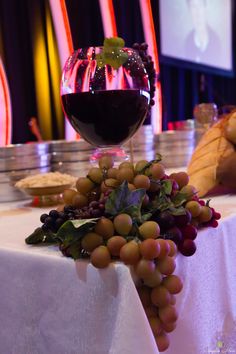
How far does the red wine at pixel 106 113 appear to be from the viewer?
834 millimetres

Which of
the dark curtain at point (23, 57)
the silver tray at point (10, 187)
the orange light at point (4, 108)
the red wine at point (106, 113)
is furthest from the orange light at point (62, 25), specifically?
the dark curtain at point (23, 57)

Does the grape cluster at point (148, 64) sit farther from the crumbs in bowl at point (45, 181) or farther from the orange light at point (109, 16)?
the orange light at point (109, 16)

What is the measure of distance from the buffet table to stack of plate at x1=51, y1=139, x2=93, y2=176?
0.54 metres

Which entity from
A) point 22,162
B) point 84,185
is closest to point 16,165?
point 22,162

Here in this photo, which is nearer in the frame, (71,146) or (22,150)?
(22,150)

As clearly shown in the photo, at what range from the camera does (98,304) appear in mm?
633

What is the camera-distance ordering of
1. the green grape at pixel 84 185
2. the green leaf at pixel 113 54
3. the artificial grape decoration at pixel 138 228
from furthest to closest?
the green leaf at pixel 113 54 → the green grape at pixel 84 185 → the artificial grape decoration at pixel 138 228

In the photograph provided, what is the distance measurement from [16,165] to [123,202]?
2.21ft

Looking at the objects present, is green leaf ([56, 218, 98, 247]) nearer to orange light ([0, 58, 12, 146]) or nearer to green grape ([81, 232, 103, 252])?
green grape ([81, 232, 103, 252])

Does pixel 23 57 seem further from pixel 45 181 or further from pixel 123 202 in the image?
pixel 123 202

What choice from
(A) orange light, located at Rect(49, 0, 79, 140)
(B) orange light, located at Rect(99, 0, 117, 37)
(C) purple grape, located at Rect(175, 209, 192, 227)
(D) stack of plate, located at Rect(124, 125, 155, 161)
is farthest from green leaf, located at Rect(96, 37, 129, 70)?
(B) orange light, located at Rect(99, 0, 117, 37)

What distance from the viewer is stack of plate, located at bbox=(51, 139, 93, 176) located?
4.50ft

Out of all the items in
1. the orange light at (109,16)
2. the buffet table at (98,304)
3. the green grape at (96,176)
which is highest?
the orange light at (109,16)

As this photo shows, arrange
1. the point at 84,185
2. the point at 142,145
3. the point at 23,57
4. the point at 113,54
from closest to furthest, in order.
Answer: the point at 84,185 < the point at 113,54 < the point at 142,145 < the point at 23,57
